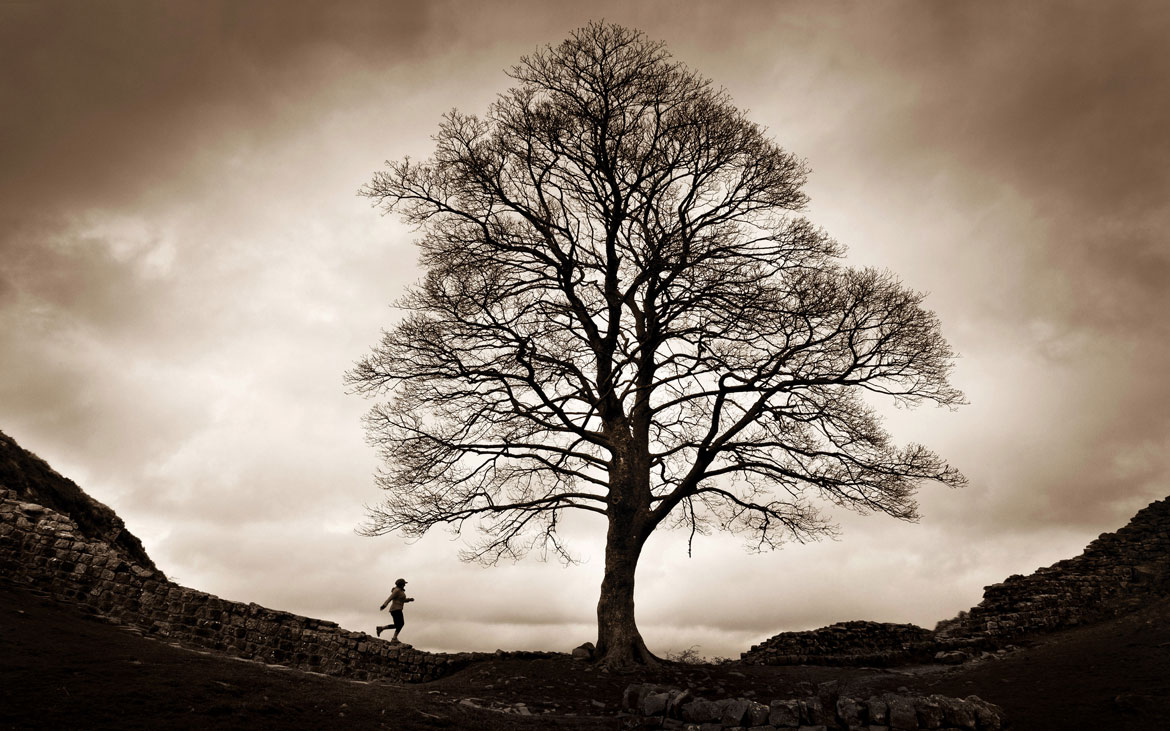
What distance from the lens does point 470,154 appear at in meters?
14.7

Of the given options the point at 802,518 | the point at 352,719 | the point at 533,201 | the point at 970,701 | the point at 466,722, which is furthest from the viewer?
the point at 533,201

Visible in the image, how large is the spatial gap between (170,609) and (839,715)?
1108 centimetres

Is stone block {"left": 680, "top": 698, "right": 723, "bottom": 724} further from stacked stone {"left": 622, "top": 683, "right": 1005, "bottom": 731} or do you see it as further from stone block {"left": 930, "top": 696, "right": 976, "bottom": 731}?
stone block {"left": 930, "top": 696, "right": 976, "bottom": 731}

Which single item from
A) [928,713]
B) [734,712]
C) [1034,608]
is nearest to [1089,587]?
[1034,608]

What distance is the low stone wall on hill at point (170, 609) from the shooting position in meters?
11.2

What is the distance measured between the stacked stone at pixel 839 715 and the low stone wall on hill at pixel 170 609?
21.2 ft

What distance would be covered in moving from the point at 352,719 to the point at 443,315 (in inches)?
307

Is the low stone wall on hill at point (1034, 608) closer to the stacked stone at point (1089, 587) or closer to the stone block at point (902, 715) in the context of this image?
the stacked stone at point (1089, 587)

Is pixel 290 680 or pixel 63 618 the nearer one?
pixel 290 680

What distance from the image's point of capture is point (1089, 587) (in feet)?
59.0

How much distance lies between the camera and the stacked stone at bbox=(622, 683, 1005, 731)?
28.7 ft

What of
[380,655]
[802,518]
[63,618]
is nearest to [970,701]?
[802,518]

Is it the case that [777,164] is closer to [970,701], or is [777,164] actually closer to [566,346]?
[566,346]

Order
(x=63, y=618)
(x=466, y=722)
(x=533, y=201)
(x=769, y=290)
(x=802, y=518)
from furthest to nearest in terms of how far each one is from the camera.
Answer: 1. (x=533, y=201)
2. (x=802, y=518)
3. (x=769, y=290)
4. (x=63, y=618)
5. (x=466, y=722)
